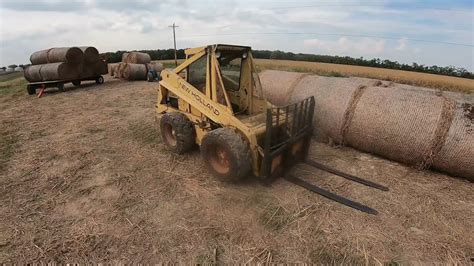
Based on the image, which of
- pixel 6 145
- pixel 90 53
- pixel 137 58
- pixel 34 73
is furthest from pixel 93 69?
pixel 6 145

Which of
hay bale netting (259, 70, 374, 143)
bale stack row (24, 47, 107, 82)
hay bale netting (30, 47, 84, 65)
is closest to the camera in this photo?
hay bale netting (259, 70, 374, 143)

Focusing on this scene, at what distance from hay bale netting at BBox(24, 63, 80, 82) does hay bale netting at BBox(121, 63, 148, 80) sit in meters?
3.58

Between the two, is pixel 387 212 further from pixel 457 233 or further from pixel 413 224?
pixel 457 233

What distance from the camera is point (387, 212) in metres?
4.73

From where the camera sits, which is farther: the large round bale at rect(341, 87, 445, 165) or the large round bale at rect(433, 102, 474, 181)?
the large round bale at rect(341, 87, 445, 165)

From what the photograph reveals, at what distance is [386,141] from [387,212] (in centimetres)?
215

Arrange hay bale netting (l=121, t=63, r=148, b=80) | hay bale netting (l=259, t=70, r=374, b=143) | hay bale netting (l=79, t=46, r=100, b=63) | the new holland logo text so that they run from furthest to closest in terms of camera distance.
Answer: hay bale netting (l=121, t=63, r=148, b=80) → hay bale netting (l=79, t=46, r=100, b=63) → hay bale netting (l=259, t=70, r=374, b=143) → the new holland logo text

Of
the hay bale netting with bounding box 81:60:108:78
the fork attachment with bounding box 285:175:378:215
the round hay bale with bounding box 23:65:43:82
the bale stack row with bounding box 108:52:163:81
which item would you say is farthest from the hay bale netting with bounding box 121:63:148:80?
the fork attachment with bounding box 285:175:378:215

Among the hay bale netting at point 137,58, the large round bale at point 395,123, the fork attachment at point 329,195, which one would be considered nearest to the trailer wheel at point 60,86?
the hay bale netting at point 137,58

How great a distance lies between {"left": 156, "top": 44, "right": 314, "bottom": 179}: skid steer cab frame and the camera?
16.8ft

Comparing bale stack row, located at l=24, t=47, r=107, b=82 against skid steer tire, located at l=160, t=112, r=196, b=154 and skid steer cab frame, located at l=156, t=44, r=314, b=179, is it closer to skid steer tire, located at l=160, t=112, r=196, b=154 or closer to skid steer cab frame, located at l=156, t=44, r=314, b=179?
skid steer cab frame, located at l=156, t=44, r=314, b=179

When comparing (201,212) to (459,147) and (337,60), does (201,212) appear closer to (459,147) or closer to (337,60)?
(459,147)

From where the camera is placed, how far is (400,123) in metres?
6.15

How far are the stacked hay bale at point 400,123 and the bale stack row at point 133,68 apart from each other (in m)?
14.0
